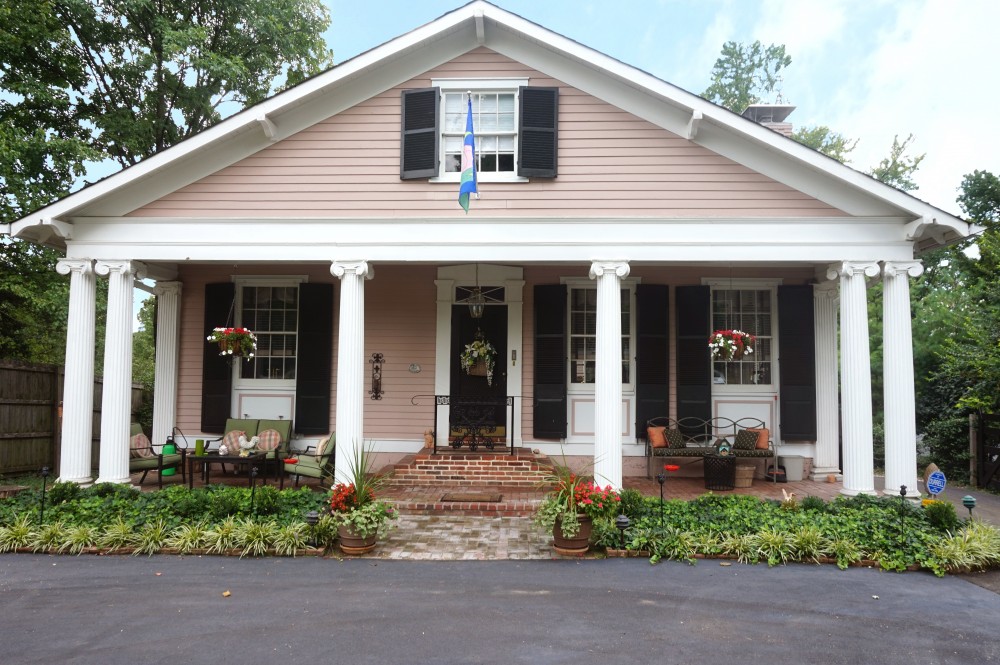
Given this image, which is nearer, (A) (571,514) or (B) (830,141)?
(A) (571,514)

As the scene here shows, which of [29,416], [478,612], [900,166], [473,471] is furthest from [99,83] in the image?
[900,166]

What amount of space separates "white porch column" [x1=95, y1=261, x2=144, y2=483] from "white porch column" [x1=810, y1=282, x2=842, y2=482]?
32.5 feet

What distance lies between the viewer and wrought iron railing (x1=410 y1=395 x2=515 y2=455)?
935 centimetres

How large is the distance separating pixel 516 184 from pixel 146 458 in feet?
21.1

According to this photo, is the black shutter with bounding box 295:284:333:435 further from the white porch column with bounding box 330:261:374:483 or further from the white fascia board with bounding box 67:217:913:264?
the white porch column with bounding box 330:261:374:483

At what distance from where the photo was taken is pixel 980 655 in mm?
4207

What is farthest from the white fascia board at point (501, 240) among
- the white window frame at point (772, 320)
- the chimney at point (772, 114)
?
the chimney at point (772, 114)

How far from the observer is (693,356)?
382 inches

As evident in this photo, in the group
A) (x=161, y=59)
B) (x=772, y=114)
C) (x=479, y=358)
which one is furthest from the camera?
(x=161, y=59)

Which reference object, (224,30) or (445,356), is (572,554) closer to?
(445,356)

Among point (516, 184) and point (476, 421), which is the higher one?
point (516, 184)

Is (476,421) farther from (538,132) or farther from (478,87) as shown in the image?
(478,87)

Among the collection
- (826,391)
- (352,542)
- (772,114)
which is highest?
(772,114)

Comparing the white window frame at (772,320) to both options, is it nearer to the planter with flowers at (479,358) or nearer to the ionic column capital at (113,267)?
the planter with flowers at (479,358)
